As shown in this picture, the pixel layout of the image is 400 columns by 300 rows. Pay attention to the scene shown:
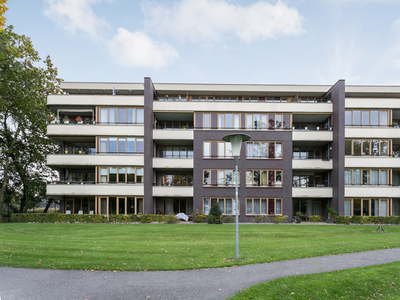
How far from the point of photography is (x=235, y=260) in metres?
8.04

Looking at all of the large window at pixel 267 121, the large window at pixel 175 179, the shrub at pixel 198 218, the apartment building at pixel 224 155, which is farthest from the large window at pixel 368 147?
the large window at pixel 175 179

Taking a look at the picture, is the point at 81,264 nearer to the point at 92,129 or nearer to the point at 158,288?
the point at 158,288

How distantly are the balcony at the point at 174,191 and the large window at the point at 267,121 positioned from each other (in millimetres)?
8382

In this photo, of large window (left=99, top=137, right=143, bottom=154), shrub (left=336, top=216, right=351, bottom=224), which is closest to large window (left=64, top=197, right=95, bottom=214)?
large window (left=99, top=137, right=143, bottom=154)

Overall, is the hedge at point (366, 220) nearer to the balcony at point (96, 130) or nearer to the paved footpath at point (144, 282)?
the paved footpath at point (144, 282)

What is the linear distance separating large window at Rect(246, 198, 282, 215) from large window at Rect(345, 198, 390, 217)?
21.0 ft

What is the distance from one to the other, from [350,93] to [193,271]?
26008 mm

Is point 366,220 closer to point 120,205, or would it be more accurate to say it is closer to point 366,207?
point 366,207

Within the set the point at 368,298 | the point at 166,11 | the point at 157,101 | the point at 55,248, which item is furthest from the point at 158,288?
the point at 157,101

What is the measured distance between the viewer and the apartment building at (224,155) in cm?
2264

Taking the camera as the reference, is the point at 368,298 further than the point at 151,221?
No

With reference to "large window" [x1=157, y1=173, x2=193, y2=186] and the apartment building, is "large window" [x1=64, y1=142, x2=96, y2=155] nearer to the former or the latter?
the apartment building

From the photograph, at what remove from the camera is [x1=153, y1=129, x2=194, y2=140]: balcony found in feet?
77.2

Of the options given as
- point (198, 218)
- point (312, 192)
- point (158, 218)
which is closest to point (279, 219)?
point (312, 192)
